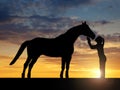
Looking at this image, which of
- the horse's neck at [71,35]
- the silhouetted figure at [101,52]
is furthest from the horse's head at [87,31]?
the silhouetted figure at [101,52]

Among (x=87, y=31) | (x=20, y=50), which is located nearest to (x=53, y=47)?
(x=20, y=50)

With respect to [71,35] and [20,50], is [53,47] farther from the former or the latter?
[20,50]

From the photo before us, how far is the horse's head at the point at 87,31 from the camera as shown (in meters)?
14.6

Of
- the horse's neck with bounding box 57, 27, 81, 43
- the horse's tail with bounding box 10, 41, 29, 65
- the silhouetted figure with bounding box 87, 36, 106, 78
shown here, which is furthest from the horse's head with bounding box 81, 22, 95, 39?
the horse's tail with bounding box 10, 41, 29, 65

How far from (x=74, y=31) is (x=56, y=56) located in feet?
4.76

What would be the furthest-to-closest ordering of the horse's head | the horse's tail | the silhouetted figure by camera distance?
the horse's head, the horse's tail, the silhouetted figure

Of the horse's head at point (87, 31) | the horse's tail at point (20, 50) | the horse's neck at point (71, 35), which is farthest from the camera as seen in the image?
the horse's head at point (87, 31)

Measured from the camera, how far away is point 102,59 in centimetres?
1343

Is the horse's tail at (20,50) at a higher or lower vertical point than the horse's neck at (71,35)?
lower

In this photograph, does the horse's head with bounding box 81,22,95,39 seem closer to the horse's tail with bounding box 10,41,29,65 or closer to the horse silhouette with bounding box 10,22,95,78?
the horse silhouette with bounding box 10,22,95,78

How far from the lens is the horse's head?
1457 cm

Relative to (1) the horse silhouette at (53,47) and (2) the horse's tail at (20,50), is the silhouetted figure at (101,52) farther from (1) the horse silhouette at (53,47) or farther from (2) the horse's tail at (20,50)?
(2) the horse's tail at (20,50)

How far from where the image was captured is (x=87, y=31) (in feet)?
48.3

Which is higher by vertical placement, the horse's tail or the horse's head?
the horse's head
